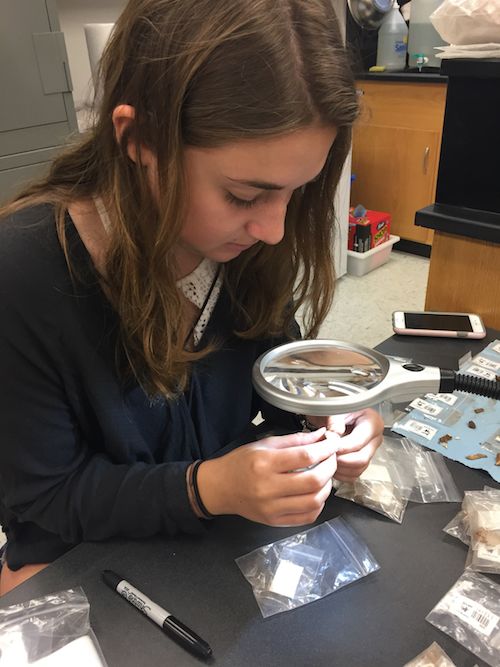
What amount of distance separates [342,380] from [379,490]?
0.15 meters

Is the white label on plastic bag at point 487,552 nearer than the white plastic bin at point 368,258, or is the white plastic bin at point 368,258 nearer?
the white label on plastic bag at point 487,552

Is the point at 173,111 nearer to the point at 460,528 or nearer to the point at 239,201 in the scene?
the point at 239,201

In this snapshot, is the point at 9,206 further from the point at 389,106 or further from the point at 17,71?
the point at 389,106

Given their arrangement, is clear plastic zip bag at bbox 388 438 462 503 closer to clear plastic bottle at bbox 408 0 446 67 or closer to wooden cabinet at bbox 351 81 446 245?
wooden cabinet at bbox 351 81 446 245

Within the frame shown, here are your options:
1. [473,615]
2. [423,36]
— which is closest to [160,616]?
[473,615]

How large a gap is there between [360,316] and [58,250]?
2.14 meters

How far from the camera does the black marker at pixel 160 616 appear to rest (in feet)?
1.72

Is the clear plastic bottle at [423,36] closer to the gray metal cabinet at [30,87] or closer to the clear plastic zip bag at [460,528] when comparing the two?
the gray metal cabinet at [30,87]

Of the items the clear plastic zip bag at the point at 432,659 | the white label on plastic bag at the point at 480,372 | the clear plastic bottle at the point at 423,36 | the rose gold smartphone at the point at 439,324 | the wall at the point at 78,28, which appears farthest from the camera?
the clear plastic bottle at the point at 423,36

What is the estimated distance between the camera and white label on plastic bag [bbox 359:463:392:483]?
2.34 ft

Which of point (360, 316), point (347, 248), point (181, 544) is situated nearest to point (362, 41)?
point (347, 248)

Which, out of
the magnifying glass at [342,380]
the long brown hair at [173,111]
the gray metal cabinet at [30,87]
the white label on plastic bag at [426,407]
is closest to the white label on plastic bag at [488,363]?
the white label on plastic bag at [426,407]

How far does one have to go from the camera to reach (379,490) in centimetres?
70

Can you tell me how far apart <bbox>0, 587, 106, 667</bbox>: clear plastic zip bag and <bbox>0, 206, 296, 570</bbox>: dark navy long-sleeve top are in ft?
0.29
